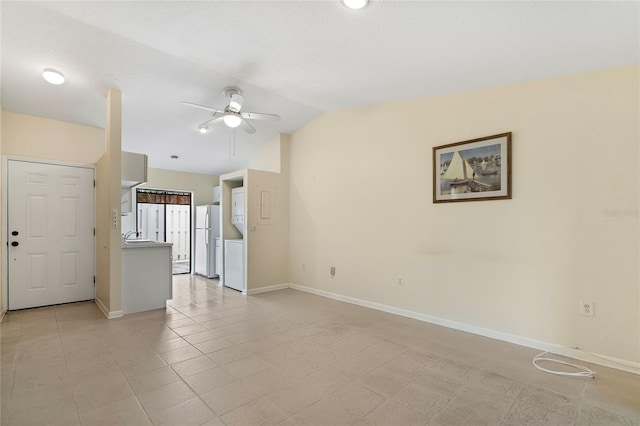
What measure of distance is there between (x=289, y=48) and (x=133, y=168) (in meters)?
2.86

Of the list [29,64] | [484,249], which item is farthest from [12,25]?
[484,249]

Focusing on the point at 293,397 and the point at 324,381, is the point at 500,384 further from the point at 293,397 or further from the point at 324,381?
the point at 293,397

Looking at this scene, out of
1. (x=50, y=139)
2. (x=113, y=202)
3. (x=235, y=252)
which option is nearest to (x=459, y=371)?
(x=235, y=252)

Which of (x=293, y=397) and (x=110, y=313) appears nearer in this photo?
(x=293, y=397)

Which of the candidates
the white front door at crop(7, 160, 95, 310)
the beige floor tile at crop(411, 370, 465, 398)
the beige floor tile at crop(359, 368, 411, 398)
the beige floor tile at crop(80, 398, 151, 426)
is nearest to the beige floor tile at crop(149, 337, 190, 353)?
the beige floor tile at crop(80, 398, 151, 426)

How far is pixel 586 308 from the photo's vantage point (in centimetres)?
271

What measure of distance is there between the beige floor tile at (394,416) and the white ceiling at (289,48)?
278cm

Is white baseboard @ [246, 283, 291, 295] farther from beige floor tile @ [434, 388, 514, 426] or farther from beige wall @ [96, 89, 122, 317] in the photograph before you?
beige floor tile @ [434, 388, 514, 426]

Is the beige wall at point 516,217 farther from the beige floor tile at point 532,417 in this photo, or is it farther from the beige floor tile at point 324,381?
the beige floor tile at point 324,381

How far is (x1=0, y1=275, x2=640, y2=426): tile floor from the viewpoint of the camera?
6.33 ft

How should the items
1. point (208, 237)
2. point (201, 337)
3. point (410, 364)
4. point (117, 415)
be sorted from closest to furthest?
point (117, 415), point (410, 364), point (201, 337), point (208, 237)

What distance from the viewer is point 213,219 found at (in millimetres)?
6789

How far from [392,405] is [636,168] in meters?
2.70

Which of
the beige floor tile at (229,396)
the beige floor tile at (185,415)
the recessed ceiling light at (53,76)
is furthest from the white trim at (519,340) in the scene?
the recessed ceiling light at (53,76)
